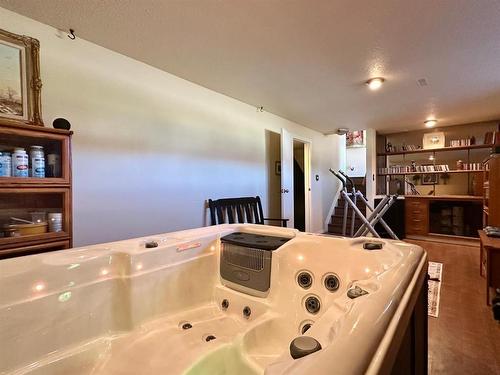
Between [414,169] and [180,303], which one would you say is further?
[414,169]

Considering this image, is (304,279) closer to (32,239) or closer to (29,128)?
(32,239)

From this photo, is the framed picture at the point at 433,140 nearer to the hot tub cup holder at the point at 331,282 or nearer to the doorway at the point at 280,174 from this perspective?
the doorway at the point at 280,174

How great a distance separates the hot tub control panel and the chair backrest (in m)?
1.17

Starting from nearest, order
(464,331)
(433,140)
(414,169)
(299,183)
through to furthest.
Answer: (464,331) < (433,140) < (414,169) < (299,183)

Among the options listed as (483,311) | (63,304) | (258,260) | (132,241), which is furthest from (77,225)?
(483,311)

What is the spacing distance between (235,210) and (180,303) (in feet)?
5.74

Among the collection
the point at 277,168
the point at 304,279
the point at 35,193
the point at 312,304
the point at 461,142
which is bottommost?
the point at 312,304

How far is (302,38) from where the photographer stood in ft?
6.57

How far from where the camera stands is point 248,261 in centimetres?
170

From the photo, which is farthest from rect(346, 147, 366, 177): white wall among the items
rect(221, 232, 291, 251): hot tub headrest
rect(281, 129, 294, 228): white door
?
rect(221, 232, 291, 251): hot tub headrest

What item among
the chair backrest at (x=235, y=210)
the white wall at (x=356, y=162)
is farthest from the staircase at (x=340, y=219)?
the chair backrest at (x=235, y=210)

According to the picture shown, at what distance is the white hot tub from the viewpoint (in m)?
1.06

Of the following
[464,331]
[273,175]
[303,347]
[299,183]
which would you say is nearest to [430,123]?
[299,183]

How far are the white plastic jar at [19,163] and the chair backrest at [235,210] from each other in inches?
66.9
